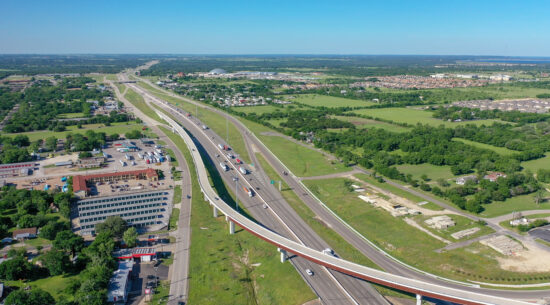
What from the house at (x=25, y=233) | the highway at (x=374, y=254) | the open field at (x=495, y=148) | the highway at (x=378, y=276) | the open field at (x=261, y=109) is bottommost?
the highway at (x=374, y=254)

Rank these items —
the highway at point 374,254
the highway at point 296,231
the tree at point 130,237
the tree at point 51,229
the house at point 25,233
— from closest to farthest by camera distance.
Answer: the highway at point 296,231, the highway at point 374,254, the tree at point 130,237, the tree at point 51,229, the house at point 25,233

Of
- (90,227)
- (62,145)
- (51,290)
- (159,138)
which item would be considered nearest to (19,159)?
(62,145)

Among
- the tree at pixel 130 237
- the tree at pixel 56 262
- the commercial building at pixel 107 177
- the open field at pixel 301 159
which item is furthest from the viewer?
the open field at pixel 301 159

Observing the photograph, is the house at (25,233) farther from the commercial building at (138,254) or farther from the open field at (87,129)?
the open field at (87,129)

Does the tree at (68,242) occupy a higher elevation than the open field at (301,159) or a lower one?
lower

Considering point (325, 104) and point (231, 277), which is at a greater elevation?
point (325, 104)

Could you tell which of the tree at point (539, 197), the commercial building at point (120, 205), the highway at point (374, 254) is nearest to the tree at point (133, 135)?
the commercial building at point (120, 205)

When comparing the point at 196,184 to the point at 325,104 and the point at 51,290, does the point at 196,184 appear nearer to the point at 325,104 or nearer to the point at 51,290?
the point at 51,290

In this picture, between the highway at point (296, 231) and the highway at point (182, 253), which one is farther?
the highway at point (182, 253)
